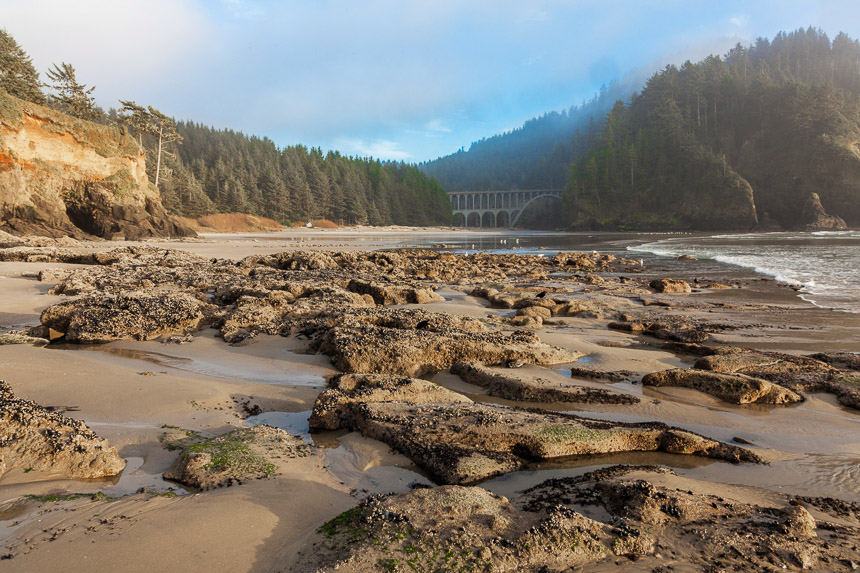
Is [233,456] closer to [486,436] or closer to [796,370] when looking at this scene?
[486,436]

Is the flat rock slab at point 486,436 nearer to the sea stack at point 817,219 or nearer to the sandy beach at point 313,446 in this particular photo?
the sandy beach at point 313,446

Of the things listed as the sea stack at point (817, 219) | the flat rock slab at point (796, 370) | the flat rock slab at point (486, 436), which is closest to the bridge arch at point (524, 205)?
the sea stack at point (817, 219)

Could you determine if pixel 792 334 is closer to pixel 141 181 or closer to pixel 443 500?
pixel 443 500

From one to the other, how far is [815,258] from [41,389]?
94.9 ft

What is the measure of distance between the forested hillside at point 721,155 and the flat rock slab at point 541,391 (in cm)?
7823

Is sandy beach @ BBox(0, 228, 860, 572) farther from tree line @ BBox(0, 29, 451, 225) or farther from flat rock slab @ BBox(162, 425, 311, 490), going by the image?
tree line @ BBox(0, 29, 451, 225)

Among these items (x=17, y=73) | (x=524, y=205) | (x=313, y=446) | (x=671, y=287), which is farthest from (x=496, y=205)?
(x=313, y=446)

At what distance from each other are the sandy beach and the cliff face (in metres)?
23.2

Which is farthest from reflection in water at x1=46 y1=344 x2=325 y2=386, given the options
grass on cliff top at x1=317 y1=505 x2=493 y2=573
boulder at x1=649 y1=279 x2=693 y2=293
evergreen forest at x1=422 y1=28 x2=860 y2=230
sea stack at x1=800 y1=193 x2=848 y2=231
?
sea stack at x1=800 y1=193 x2=848 y2=231

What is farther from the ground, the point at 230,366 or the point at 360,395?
the point at 360,395

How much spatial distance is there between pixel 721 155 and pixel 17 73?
3622 inches

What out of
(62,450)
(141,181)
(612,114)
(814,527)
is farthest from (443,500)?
(612,114)

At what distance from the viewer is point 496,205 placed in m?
130

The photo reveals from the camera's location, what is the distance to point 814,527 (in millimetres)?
2240
